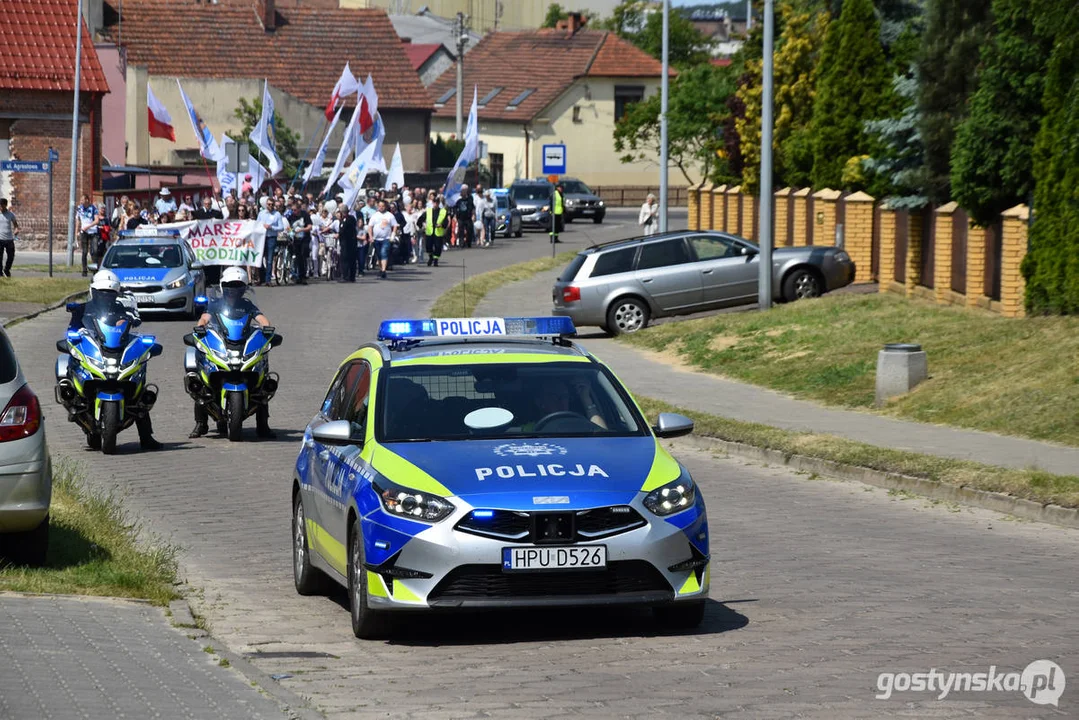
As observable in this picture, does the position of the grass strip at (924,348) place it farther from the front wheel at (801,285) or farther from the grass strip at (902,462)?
the grass strip at (902,462)

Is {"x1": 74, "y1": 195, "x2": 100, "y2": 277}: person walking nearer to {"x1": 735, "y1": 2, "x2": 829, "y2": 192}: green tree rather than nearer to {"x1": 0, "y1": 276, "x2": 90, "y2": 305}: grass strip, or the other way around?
{"x1": 0, "y1": 276, "x2": 90, "y2": 305}: grass strip

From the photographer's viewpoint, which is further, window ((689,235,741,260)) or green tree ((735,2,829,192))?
green tree ((735,2,829,192))

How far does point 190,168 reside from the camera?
6588 cm

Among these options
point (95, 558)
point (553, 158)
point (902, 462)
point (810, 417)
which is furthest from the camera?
point (553, 158)

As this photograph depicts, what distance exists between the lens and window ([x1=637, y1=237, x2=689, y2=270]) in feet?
104

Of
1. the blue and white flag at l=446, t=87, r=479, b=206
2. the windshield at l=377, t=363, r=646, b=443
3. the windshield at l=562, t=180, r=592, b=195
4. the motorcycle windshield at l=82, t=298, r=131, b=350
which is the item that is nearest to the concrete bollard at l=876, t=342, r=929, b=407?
the motorcycle windshield at l=82, t=298, r=131, b=350

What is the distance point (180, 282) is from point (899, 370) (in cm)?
1710

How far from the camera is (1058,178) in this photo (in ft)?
74.1

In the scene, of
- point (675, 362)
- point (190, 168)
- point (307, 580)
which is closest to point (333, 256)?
point (675, 362)

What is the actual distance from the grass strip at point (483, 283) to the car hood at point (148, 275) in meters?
4.96

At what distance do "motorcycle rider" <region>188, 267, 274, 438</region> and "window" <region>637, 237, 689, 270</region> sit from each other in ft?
47.2

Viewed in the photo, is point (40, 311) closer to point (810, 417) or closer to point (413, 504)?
point (810, 417)

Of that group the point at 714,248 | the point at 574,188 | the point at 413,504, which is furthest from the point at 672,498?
the point at 574,188

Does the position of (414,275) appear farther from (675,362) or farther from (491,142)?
(491,142)
